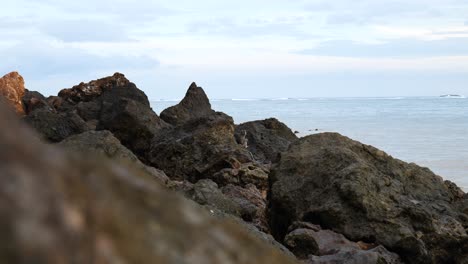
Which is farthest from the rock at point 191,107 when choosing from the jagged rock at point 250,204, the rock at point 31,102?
the jagged rock at point 250,204

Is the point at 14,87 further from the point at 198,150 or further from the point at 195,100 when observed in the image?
the point at 198,150

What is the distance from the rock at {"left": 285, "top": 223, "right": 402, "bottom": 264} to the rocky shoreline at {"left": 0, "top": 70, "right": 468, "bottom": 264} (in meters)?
0.02

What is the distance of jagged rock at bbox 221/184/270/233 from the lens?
10855mm

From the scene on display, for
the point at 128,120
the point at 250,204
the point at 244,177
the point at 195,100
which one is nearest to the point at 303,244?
the point at 250,204

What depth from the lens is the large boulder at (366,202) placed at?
1020 centimetres

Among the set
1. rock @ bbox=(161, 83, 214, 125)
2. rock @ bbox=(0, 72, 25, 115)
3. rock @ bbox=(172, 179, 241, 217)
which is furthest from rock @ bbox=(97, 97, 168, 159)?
rock @ bbox=(0, 72, 25, 115)

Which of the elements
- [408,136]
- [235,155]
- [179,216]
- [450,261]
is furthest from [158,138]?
[408,136]

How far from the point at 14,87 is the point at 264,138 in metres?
15.8

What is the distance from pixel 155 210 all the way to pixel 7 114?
0.49 meters

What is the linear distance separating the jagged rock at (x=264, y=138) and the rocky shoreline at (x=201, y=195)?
61 mm

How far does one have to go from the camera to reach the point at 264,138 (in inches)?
935

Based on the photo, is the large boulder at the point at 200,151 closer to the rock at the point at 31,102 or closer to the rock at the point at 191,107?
the rock at the point at 191,107

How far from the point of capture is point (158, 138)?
19.0 metres

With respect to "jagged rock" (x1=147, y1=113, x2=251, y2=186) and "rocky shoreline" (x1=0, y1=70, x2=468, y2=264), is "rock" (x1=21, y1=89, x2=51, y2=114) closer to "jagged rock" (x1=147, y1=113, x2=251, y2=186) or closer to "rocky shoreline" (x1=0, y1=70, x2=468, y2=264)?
"rocky shoreline" (x1=0, y1=70, x2=468, y2=264)
